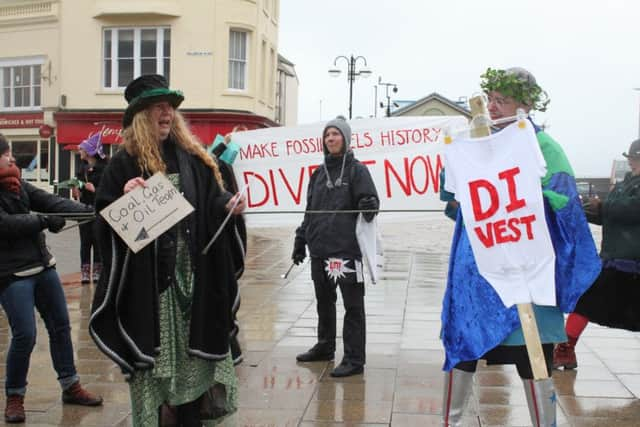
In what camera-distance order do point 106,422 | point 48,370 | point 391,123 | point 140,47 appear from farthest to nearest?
1. point 140,47
2. point 391,123
3. point 48,370
4. point 106,422

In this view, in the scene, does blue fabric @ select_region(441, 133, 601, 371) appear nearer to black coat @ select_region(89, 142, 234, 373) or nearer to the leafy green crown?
the leafy green crown

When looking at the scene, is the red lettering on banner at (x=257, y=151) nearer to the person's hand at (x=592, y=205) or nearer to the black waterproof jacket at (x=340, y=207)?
the black waterproof jacket at (x=340, y=207)

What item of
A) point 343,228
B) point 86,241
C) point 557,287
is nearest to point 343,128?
point 343,228

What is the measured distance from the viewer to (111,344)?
3803 mm

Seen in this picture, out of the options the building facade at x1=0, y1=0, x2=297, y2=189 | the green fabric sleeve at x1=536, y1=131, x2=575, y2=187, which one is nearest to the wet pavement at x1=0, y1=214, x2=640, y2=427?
the green fabric sleeve at x1=536, y1=131, x2=575, y2=187

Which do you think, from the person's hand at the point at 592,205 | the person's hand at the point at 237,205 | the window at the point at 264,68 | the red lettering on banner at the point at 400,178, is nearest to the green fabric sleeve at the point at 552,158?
the person's hand at the point at 592,205

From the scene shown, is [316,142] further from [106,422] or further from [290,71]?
[290,71]

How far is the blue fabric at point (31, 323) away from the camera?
4961 mm

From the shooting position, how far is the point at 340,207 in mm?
6320

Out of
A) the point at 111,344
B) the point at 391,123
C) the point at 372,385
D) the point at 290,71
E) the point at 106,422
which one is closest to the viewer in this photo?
the point at 111,344

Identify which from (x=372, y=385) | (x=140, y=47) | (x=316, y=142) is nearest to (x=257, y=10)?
(x=140, y=47)

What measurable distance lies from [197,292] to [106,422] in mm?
1622

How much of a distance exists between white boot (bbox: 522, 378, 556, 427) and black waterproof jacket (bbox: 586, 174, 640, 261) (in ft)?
6.09

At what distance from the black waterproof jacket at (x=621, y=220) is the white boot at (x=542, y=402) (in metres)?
1.86
